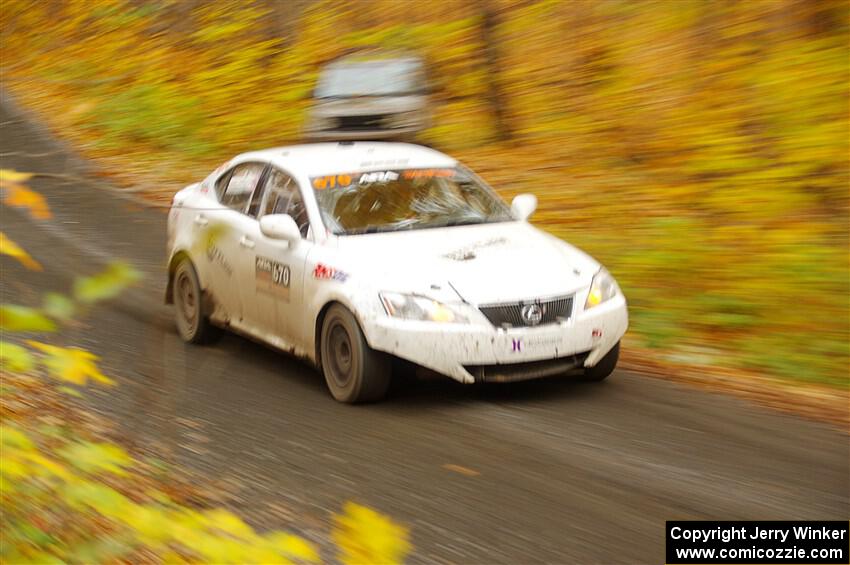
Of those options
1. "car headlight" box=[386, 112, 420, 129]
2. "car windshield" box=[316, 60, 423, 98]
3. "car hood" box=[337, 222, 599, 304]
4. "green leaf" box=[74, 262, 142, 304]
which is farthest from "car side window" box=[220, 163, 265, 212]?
"car windshield" box=[316, 60, 423, 98]

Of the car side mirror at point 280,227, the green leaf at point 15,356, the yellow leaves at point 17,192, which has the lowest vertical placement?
the car side mirror at point 280,227

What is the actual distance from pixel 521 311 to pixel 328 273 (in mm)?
1312

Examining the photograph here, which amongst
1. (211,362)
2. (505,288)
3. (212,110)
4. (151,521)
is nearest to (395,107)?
(212,110)

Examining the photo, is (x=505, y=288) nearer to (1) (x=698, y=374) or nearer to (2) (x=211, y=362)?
(1) (x=698, y=374)

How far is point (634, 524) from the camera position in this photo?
18.0 ft

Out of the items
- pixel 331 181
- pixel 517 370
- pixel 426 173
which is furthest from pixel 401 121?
pixel 517 370

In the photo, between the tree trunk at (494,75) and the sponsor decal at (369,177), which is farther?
the tree trunk at (494,75)

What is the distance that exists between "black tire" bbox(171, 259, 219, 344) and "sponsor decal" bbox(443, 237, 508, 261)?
2595mm

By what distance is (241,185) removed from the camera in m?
9.48

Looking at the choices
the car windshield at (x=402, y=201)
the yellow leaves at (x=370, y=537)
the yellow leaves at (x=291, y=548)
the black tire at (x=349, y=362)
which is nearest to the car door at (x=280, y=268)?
the car windshield at (x=402, y=201)

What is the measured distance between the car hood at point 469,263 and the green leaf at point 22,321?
4588mm

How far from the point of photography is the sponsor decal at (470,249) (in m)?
7.81

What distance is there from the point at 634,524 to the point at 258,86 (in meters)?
22.3

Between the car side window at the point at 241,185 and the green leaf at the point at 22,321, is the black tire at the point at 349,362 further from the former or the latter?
the green leaf at the point at 22,321
